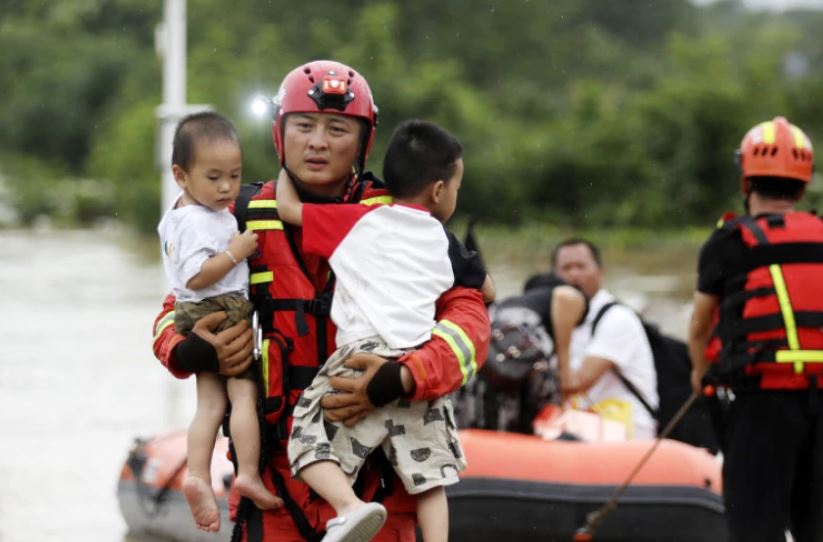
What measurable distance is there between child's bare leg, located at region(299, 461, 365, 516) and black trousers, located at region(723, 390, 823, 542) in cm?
221

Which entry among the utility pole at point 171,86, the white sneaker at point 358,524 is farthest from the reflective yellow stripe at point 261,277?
the utility pole at point 171,86

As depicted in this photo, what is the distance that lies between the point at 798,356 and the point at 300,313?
226 cm

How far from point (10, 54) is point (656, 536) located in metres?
70.5

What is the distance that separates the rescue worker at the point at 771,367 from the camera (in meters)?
5.55

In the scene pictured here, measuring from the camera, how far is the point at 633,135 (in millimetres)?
34719

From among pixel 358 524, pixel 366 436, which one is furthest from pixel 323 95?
pixel 358 524

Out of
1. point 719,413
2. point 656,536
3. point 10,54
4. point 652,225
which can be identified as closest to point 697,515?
point 656,536

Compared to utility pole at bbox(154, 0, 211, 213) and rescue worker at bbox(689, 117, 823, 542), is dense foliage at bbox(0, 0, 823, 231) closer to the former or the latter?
utility pole at bbox(154, 0, 211, 213)

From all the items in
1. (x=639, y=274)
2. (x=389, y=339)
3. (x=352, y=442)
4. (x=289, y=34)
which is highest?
(x=289, y=34)

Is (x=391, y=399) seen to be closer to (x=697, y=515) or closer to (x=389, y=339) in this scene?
(x=389, y=339)

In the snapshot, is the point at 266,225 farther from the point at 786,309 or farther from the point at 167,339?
the point at 786,309

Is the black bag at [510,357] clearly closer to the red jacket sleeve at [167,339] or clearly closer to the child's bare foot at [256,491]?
the red jacket sleeve at [167,339]

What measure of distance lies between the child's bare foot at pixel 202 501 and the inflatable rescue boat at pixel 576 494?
115 inches

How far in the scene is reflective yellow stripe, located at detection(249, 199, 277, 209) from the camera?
13.3 ft
